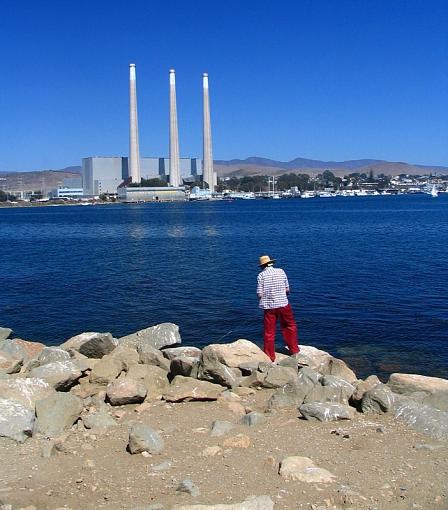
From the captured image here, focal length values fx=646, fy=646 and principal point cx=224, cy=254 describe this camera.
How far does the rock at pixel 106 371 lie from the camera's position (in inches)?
351

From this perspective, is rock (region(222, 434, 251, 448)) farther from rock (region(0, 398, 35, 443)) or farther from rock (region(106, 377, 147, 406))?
rock (region(0, 398, 35, 443))

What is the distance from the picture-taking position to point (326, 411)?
24.2 feet

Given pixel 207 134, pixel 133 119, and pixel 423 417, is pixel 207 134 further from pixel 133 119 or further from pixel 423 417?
pixel 423 417

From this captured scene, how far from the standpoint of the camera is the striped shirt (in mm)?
10312

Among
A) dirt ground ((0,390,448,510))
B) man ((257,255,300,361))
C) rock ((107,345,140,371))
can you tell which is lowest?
dirt ground ((0,390,448,510))

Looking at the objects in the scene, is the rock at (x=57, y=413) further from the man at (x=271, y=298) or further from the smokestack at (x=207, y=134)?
the smokestack at (x=207, y=134)

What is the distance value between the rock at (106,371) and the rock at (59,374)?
0.23 metres

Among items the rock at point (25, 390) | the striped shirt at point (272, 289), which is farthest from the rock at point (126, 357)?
A: the striped shirt at point (272, 289)

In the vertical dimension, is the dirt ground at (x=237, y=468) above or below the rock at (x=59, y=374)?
below

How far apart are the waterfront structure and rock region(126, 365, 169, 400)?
157339 millimetres

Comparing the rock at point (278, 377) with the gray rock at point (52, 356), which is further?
the gray rock at point (52, 356)

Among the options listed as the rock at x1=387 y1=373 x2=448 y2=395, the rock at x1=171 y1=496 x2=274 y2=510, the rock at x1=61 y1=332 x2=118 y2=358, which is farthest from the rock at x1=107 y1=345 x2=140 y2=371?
the rock at x1=171 y1=496 x2=274 y2=510

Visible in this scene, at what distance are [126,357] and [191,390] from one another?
172 cm

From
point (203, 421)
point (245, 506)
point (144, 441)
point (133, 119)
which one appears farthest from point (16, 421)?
point (133, 119)
